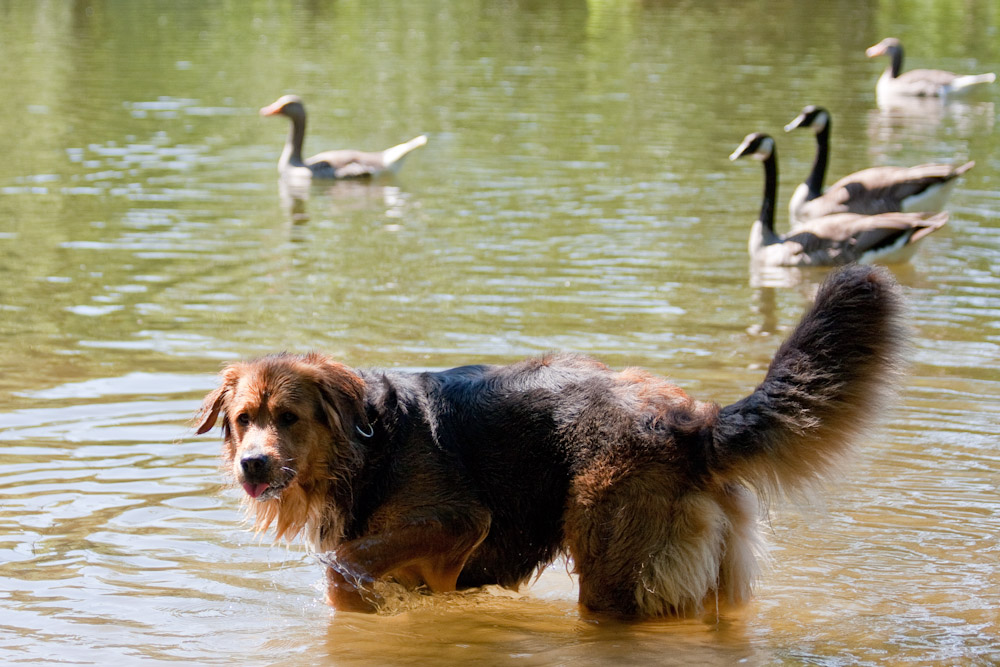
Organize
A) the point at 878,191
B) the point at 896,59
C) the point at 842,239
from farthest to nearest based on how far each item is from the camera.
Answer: the point at 896,59, the point at 878,191, the point at 842,239

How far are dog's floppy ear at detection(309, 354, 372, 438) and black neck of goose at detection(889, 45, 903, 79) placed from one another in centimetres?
2105

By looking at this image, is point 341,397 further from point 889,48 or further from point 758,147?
point 889,48

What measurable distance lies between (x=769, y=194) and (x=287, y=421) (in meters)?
9.33

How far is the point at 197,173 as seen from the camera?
1736 centimetres

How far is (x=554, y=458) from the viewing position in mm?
5691

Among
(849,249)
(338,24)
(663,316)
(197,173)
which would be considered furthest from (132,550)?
(338,24)

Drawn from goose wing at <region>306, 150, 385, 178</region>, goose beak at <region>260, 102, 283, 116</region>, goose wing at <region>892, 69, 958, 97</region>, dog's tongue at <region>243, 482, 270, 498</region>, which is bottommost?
dog's tongue at <region>243, 482, 270, 498</region>

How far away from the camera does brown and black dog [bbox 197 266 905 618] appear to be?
5273 millimetres

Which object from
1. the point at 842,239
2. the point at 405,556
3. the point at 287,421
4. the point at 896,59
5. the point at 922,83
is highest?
the point at 896,59

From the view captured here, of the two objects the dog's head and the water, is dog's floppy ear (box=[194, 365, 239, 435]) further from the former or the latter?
the water

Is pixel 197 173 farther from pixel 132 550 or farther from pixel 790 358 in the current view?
pixel 790 358

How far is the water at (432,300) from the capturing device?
5914mm

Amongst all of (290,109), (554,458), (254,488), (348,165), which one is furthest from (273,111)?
(554,458)

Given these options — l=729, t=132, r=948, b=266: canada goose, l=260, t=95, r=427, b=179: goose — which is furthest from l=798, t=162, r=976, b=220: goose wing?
l=260, t=95, r=427, b=179: goose
